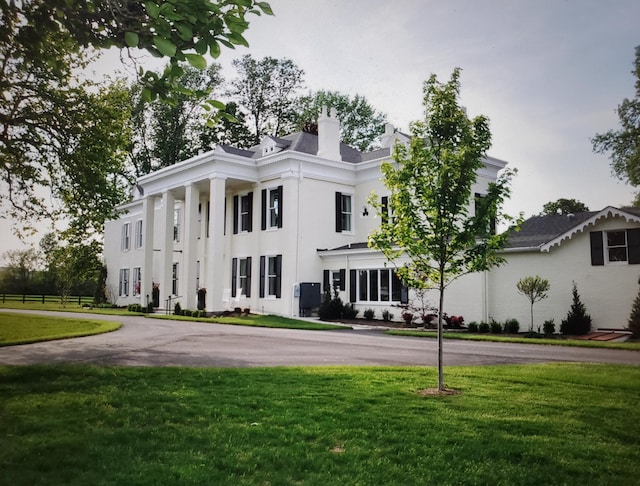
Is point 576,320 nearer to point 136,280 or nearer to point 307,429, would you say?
point 307,429

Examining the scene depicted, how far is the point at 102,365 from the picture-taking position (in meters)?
10.7

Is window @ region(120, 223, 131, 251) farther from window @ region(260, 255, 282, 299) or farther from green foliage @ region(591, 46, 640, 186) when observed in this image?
green foliage @ region(591, 46, 640, 186)

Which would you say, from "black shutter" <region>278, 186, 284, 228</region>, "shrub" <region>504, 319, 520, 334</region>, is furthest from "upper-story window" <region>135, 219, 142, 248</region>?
"shrub" <region>504, 319, 520, 334</region>

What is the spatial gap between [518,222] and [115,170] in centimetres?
1133

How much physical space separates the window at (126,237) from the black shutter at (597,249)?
3417 cm

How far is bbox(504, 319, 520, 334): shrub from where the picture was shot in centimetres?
2130

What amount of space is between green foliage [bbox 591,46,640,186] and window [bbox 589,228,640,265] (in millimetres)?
10612

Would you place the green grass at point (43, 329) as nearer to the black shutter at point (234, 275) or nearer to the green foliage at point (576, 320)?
the black shutter at point (234, 275)

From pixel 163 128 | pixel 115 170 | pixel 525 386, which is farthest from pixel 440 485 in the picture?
pixel 163 128

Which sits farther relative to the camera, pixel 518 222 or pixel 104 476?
pixel 518 222

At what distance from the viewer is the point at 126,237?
Answer: 44781 mm

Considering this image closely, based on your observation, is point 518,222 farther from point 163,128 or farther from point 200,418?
point 163,128

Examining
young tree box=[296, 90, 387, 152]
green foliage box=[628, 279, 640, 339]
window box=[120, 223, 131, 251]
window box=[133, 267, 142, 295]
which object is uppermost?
young tree box=[296, 90, 387, 152]

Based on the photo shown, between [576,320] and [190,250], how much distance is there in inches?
802
